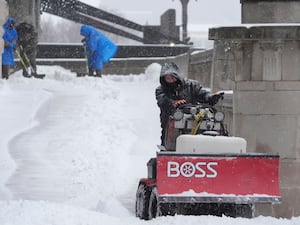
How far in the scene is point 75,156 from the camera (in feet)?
33.3

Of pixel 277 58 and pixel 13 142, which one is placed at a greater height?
pixel 277 58

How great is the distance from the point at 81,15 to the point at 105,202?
1018 inches

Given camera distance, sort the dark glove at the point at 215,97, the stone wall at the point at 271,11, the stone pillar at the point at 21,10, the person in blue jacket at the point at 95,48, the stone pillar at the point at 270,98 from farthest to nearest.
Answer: the stone pillar at the point at 21,10
the person in blue jacket at the point at 95,48
the stone wall at the point at 271,11
the stone pillar at the point at 270,98
the dark glove at the point at 215,97

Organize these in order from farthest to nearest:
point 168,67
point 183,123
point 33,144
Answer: point 33,144 → point 168,67 → point 183,123

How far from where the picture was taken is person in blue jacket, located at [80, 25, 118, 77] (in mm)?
21875

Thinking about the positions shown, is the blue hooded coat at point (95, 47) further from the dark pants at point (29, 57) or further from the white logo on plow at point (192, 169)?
the white logo on plow at point (192, 169)

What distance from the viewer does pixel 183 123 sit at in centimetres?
695

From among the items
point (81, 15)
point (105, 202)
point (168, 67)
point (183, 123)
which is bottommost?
point (105, 202)

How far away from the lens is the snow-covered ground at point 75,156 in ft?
20.7

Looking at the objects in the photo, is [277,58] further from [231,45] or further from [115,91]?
[115,91]

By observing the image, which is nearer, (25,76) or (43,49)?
(25,76)

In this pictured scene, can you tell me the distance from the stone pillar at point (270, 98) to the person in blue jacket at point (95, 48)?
1317cm

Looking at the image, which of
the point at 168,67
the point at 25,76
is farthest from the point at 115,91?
the point at 168,67

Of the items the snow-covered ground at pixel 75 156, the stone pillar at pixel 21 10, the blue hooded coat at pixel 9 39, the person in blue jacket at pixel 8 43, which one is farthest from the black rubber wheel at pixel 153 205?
the stone pillar at pixel 21 10
